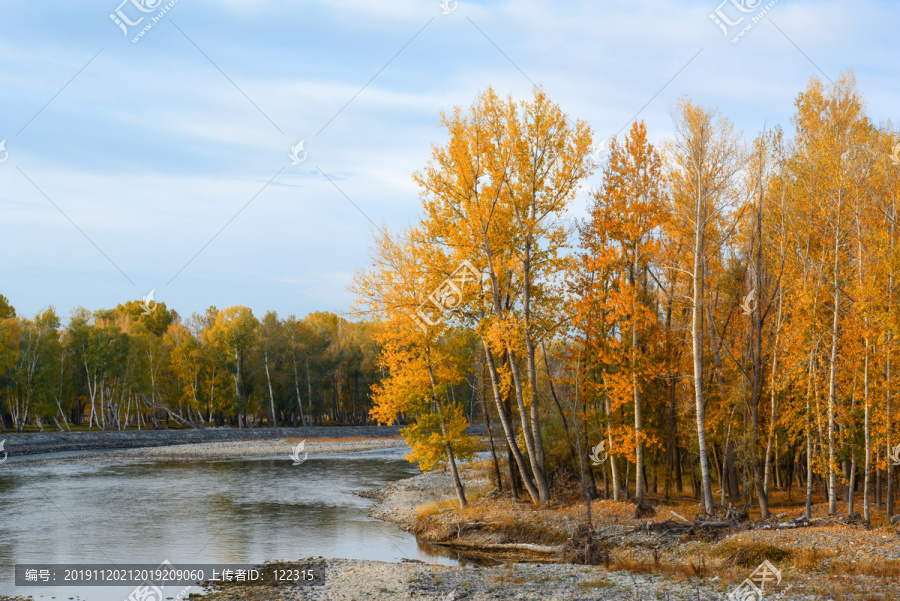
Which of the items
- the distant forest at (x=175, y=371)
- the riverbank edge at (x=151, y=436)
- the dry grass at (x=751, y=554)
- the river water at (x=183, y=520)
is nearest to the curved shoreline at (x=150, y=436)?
the riverbank edge at (x=151, y=436)

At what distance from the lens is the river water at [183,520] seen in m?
21.9

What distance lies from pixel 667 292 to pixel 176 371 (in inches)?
2985

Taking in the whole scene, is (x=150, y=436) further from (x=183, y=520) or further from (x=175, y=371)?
(x=183, y=520)

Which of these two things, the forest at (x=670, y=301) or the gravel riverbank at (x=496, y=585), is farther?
the forest at (x=670, y=301)

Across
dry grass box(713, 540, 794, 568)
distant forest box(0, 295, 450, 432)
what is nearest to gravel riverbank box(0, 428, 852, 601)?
dry grass box(713, 540, 794, 568)

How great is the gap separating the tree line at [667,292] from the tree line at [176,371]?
1582 inches

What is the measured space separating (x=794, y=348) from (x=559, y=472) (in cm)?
1129

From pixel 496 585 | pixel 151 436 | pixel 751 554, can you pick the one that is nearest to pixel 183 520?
pixel 496 585

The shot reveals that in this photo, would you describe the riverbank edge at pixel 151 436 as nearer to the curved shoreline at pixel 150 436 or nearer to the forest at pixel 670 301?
the curved shoreline at pixel 150 436

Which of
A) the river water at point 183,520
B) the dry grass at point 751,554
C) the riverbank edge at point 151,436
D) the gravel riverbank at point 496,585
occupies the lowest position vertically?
the riverbank edge at point 151,436

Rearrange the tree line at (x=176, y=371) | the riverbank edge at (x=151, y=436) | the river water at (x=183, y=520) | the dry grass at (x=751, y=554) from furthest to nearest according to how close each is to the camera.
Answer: the tree line at (x=176, y=371) → the riverbank edge at (x=151, y=436) → the river water at (x=183, y=520) → the dry grass at (x=751, y=554)

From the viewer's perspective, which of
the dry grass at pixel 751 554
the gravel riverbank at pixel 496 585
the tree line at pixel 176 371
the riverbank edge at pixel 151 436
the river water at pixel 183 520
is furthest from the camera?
the tree line at pixel 176 371

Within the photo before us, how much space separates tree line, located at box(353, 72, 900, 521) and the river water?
531 cm

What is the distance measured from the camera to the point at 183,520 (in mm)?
28641
